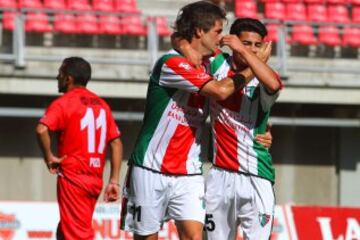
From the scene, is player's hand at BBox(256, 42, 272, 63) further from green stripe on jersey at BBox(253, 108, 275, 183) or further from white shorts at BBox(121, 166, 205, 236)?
white shorts at BBox(121, 166, 205, 236)

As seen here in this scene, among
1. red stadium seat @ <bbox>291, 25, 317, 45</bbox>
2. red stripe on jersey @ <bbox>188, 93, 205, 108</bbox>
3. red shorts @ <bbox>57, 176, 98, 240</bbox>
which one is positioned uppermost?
red stadium seat @ <bbox>291, 25, 317, 45</bbox>

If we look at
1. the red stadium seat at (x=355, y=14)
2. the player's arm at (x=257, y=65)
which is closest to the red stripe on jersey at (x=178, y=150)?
the player's arm at (x=257, y=65)

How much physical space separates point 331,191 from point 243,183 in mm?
10599

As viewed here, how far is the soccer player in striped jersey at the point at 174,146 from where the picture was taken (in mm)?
6977

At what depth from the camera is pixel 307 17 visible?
1747 centimetres

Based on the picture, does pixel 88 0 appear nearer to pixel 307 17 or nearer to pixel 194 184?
pixel 307 17

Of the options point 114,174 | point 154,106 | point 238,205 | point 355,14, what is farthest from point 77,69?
point 355,14

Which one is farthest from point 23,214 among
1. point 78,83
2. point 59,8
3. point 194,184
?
point 59,8

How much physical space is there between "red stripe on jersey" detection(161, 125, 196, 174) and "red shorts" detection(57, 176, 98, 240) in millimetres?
1072

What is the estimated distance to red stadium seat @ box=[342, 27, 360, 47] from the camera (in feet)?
55.7

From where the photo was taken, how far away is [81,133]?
7.91 m

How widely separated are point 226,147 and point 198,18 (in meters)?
0.81

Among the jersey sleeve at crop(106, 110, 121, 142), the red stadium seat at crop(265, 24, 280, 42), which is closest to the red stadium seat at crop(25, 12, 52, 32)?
the red stadium seat at crop(265, 24, 280, 42)

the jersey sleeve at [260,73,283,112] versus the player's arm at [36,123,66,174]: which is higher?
the jersey sleeve at [260,73,283,112]
